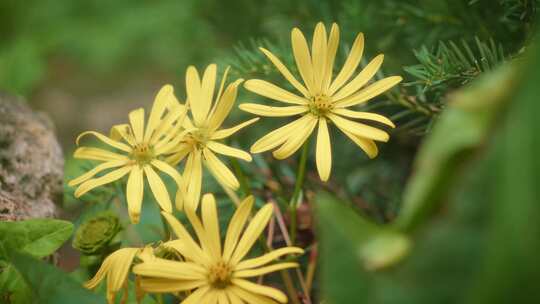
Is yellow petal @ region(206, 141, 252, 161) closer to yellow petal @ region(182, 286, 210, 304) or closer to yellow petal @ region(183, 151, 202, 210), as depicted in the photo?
yellow petal @ region(183, 151, 202, 210)

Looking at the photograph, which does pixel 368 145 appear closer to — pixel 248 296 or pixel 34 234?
pixel 248 296

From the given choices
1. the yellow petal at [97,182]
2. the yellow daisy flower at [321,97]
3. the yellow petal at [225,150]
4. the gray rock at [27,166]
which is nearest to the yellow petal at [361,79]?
the yellow daisy flower at [321,97]

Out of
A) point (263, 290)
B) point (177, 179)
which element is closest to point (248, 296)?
point (263, 290)

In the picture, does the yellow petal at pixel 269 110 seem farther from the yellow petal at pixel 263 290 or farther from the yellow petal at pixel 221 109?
the yellow petal at pixel 263 290

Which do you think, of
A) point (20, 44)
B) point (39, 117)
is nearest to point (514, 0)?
point (39, 117)

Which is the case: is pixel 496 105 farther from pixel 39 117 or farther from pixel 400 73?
pixel 39 117

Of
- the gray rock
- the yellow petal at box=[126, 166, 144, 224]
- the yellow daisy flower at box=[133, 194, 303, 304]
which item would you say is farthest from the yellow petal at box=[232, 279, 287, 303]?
the gray rock
